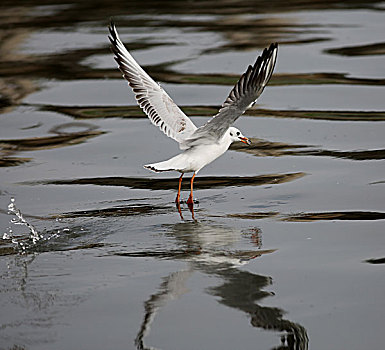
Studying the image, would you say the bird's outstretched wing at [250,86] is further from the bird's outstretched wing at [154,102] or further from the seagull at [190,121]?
the bird's outstretched wing at [154,102]

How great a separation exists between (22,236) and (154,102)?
2586mm

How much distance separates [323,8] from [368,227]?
13.7 m

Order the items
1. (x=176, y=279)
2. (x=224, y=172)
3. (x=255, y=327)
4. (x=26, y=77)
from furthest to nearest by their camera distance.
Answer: (x=26, y=77)
(x=224, y=172)
(x=176, y=279)
(x=255, y=327)

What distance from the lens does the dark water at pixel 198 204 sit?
19.5ft

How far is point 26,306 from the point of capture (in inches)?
244

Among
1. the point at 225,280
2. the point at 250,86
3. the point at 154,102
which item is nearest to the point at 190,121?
the point at 154,102

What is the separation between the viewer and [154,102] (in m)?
9.80

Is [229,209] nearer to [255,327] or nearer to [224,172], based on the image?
[224,172]

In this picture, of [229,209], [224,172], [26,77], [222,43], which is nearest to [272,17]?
[222,43]

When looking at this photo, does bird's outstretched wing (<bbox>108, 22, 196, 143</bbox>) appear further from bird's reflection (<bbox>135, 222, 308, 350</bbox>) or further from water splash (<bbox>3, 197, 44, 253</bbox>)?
water splash (<bbox>3, 197, 44, 253</bbox>)

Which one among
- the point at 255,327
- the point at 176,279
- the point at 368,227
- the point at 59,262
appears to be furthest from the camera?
the point at 368,227

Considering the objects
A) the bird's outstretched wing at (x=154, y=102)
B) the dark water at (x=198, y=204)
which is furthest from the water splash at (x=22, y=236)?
the bird's outstretched wing at (x=154, y=102)

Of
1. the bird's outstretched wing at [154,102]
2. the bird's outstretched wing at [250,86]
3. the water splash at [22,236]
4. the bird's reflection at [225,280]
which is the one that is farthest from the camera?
the bird's outstretched wing at [154,102]

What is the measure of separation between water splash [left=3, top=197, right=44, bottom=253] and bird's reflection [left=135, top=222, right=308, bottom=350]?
122 centimetres
